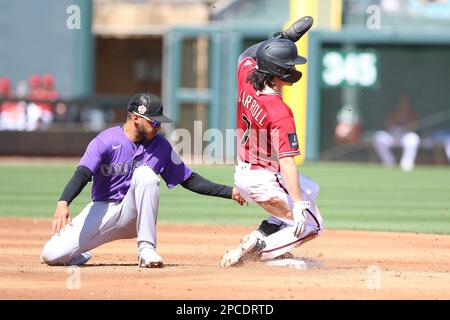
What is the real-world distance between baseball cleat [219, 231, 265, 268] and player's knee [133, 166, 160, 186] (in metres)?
0.69

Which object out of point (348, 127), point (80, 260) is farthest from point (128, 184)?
point (348, 127)

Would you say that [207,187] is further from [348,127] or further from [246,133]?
[348,127]

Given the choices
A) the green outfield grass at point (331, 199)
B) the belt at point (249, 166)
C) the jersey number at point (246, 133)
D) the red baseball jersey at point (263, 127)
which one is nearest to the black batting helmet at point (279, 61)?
the red baseball jersey at point (263, 127)

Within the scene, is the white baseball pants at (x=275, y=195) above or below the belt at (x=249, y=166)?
below

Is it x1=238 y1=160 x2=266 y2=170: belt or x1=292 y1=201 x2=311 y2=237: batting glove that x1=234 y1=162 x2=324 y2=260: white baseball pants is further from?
x1=292 y1=201 x2=311 y2=237: batting glove

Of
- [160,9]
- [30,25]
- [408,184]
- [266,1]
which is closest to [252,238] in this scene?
[408,184]

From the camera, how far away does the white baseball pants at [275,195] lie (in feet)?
22.4

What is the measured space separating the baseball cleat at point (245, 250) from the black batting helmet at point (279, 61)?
1.04 m

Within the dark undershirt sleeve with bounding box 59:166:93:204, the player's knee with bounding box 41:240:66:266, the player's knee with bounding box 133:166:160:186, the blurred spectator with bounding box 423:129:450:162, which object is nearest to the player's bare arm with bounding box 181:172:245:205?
the player's knee with bounding box 133:166:160:186

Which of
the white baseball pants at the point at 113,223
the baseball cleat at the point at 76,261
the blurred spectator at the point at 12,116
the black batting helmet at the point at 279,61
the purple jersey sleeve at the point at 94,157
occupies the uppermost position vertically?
the black batting helmet at the point at 279,61

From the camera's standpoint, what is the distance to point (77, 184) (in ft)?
21.3

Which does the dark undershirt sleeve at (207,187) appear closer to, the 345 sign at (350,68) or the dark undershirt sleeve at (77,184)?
A: the dark undershirt sleeve at (77,184)
